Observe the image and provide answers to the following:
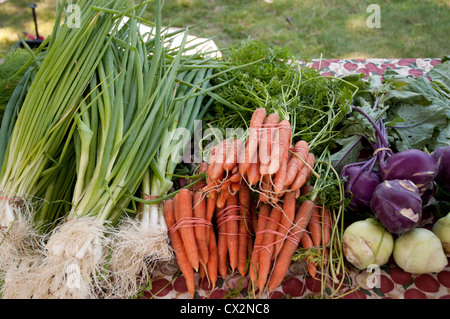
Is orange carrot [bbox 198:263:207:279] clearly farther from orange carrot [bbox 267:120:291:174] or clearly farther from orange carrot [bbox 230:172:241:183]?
orange carrot [bbox 267:120:291:174]

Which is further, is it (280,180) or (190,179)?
(190,179)

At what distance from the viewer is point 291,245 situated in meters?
1.29

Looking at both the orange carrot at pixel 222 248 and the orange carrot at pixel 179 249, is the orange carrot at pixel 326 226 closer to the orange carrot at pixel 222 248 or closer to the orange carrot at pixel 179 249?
the orange carrot at pixel 222 248

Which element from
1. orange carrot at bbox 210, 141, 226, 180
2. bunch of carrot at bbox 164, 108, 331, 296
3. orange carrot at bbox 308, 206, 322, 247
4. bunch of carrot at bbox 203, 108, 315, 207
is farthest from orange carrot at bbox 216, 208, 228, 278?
orange carrot at bbox 308, 206, 322, 247

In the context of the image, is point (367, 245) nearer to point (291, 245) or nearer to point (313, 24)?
point (291, 245)

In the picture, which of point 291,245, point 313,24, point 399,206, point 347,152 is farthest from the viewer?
point 313,24

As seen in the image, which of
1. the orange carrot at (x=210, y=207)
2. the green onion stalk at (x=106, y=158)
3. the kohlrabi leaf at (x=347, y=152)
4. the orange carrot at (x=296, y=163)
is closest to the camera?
the green onion stalk at (x=106, y=158)

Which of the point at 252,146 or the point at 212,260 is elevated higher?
the point at 252,146

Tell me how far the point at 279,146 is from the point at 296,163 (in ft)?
0.30

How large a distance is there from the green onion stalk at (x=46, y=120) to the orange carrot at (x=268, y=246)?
779 millimetres

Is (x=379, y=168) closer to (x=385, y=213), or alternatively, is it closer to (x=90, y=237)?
(x=385, y=213)

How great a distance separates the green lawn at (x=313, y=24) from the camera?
3486 millimetres

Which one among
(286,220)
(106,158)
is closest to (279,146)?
(286,220)

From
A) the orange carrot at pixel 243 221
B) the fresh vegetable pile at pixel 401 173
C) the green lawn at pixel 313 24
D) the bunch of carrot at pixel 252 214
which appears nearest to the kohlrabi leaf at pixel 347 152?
the fresh vegetable pile at pixel 401 173
